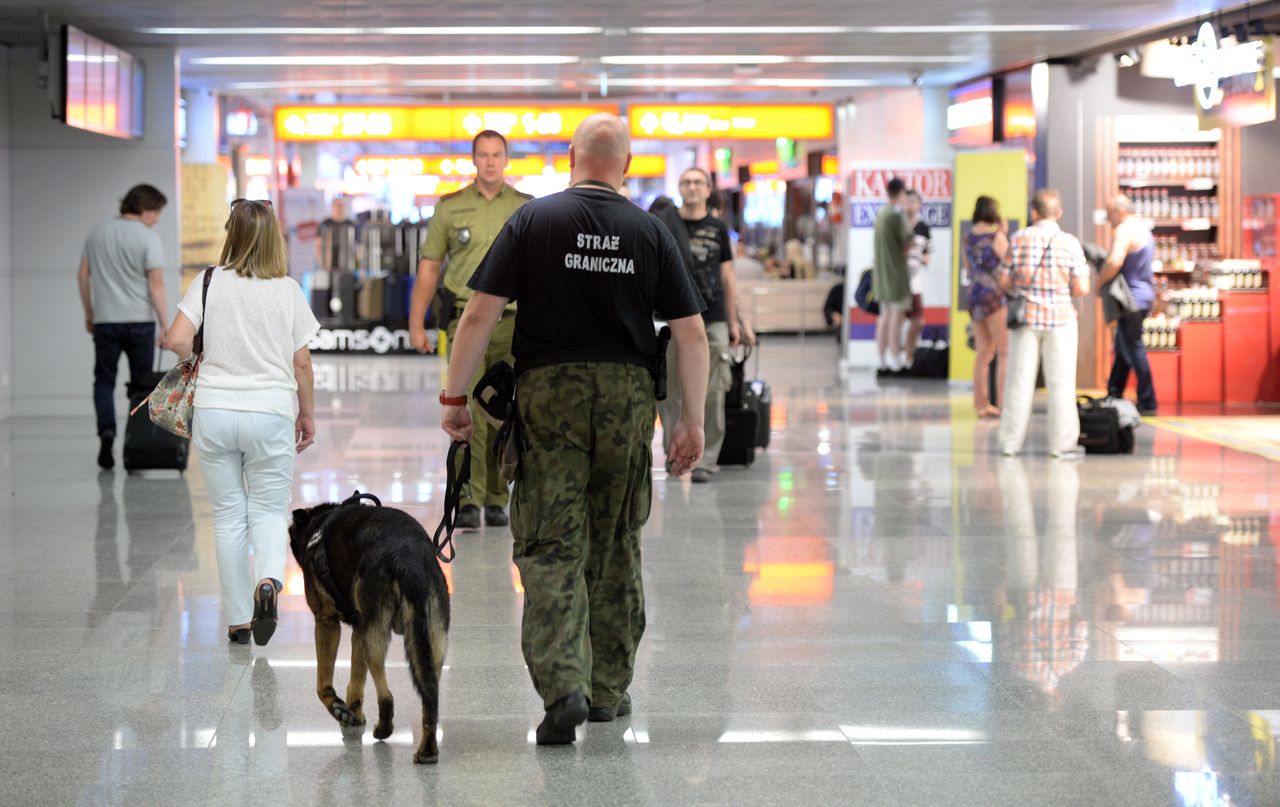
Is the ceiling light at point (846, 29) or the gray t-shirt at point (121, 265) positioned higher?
the ceiling light at point (846, 29)

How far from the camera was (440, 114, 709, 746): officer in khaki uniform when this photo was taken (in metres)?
4.10

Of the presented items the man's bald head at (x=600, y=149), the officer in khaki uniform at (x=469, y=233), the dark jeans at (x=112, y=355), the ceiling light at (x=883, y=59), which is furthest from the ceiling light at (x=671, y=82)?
the man's bald head at (x=600, y=149)

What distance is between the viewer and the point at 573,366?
4117 mm

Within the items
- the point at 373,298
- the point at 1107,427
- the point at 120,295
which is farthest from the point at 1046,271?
the point at 373,298

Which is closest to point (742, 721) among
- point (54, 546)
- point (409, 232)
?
point (54, 546)

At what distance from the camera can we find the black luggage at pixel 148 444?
364 inches

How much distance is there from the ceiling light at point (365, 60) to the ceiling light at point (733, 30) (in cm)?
214

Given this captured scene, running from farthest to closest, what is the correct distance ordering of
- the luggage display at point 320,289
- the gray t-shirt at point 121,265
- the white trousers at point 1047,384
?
the luggage display at point 320,289 < the white trousers at point 1047,384 < the gray t-shirt at point 121,265

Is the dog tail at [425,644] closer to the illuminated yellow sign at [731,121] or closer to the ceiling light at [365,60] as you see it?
the ceiling light at [365,60]

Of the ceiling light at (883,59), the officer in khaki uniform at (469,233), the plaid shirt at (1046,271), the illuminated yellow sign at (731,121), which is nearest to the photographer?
the officer in khaki uniform at (469,233)

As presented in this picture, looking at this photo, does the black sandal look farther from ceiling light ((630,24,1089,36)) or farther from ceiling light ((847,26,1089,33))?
ceiling light ((847,26,1089,33))

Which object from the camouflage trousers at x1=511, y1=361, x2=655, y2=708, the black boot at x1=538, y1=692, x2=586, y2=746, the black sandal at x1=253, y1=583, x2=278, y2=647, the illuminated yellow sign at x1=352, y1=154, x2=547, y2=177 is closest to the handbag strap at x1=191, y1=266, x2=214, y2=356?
the black sandal at x1=253, y1=583, x2=278, y2=647

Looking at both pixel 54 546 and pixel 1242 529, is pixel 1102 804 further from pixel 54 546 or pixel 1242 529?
pixel 54 546

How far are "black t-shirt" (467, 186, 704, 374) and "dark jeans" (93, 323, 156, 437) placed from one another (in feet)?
19.5
